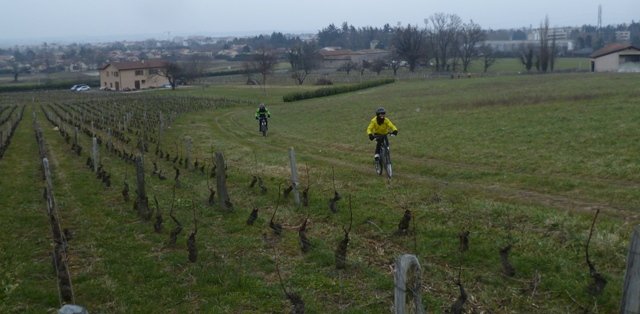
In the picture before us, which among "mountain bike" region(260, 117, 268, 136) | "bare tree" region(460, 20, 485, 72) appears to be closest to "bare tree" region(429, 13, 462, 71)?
"bare tree" region(460, 20, 485, 72)

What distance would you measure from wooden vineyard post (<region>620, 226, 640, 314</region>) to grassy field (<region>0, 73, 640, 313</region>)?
6.91 ft

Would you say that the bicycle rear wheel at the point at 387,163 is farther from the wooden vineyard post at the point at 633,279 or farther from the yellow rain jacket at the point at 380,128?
the wooden vineyard post at the point at 633,279

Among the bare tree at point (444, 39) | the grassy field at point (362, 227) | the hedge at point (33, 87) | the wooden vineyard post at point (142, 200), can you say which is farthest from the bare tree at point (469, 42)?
the wooden vineyard post at point (142, 200)

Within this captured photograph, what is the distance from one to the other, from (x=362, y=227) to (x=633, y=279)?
676 cm

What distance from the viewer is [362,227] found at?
39.0 feet

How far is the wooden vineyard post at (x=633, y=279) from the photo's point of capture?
5.36m

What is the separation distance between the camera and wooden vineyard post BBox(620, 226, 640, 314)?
5.36m

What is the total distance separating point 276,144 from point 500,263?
1974cm

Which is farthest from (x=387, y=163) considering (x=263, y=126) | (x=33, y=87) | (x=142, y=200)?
(x=33, y=87)

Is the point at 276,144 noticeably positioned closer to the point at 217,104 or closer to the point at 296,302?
the point at 296,302

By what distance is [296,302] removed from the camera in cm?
726

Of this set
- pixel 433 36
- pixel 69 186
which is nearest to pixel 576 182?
pixel 69 186

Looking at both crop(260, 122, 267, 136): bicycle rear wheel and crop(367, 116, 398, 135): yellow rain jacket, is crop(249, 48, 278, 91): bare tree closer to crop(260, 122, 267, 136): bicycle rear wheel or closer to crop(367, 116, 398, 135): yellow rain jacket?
crop(260, 122, 267, 136): bicycle rear wheel

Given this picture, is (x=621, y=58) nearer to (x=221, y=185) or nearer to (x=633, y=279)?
(x=221, y=185)
